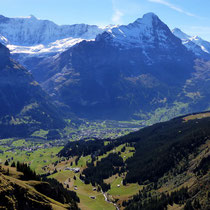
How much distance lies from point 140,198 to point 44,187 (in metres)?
115

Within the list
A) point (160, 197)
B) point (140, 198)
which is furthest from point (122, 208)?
point (160, 197)

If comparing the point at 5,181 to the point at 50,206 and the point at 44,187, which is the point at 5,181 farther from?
the point at 44,187

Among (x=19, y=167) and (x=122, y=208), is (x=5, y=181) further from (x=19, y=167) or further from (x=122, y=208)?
(x=122, y=208)

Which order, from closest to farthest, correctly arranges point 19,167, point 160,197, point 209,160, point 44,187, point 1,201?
point 1,201
point 44,187
point 19,167
point 160,197
point 209,160

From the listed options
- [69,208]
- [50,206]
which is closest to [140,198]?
[69,208]

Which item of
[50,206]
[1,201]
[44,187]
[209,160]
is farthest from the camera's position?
[209,160]

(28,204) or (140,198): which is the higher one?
(28,204)

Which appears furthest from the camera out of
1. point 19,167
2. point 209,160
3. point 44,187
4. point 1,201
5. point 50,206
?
point 209,160

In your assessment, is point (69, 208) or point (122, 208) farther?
point (122, 208)

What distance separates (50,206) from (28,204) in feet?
28.3

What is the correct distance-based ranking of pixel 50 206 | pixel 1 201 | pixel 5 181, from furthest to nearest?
pixel 50 206
pixel 5 181
pixel 1 201

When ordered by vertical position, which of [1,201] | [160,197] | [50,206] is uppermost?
[1,201]

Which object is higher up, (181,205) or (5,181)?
(5,181)

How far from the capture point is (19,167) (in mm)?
108000
